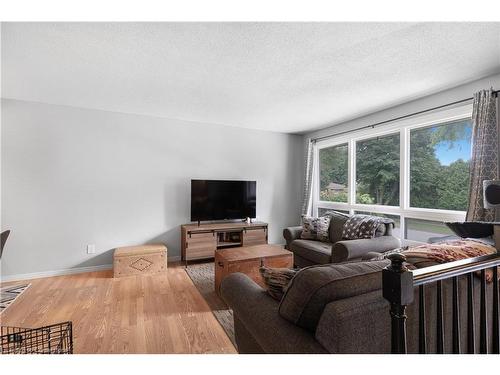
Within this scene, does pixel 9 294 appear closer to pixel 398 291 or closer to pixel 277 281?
pixel 277 281

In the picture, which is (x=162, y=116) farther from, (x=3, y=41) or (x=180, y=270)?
(x=180, y=270)

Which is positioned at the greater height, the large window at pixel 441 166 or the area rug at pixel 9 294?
the large window at pixel 441 166

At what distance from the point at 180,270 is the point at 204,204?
1062 millimetres

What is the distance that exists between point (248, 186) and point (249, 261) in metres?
1.86

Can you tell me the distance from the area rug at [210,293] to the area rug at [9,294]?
1.87 metres

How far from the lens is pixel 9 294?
8.87 feet

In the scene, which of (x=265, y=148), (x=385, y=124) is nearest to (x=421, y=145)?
(x=385, y=124)

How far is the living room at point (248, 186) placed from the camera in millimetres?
1138

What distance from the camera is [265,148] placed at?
4703mm

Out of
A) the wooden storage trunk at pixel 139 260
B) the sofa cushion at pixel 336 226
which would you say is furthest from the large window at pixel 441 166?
Result: the wooden storage trunk at pixel 139 260

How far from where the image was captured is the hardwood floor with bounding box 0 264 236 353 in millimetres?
1877

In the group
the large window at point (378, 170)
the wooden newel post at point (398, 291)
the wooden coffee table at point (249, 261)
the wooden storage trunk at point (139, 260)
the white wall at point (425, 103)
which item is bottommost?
the wooden storage trunk at point (139, 260)

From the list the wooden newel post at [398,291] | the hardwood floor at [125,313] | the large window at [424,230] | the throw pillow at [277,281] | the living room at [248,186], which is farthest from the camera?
the large window at [424,230]

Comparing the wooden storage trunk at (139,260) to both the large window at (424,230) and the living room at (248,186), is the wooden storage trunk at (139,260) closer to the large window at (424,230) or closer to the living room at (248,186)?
the living room at (248,186)
